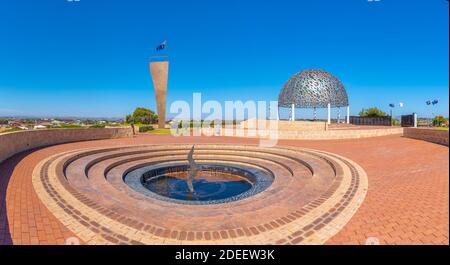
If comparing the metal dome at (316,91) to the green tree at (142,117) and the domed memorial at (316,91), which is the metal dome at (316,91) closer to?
the domed memorial at (316,91)

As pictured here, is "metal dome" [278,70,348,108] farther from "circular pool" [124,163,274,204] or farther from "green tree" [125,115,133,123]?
"green tree" [125,115,133,123]

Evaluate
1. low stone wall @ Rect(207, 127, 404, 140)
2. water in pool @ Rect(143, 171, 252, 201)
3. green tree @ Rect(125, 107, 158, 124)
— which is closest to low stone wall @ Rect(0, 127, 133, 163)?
water in pool @ Rect(143, 171, 252, 201)

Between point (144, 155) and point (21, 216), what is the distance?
28.9 ft

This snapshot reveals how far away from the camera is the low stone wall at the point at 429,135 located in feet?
43.0

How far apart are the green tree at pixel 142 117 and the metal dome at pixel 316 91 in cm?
3025

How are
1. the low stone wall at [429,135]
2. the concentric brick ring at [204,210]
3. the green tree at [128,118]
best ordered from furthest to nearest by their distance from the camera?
1. the green tree at [128,118]
2. the low stone wall at [429,135]
3. the concentric brick ring at [204,210]

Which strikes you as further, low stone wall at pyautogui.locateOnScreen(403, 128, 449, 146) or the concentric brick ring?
low stone wall at pyautogui.locateOnScreen(403, 128, 449, 146)

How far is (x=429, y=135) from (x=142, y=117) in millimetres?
48967

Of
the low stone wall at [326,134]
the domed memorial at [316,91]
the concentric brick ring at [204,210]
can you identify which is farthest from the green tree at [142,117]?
the concentric brick ring at [204,210]

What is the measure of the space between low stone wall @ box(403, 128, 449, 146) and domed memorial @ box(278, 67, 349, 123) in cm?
2031

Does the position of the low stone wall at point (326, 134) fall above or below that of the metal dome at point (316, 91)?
below

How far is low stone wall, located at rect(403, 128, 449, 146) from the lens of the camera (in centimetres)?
1312

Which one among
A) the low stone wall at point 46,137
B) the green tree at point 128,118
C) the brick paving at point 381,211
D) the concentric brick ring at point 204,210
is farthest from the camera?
the green tree at point 128,118
